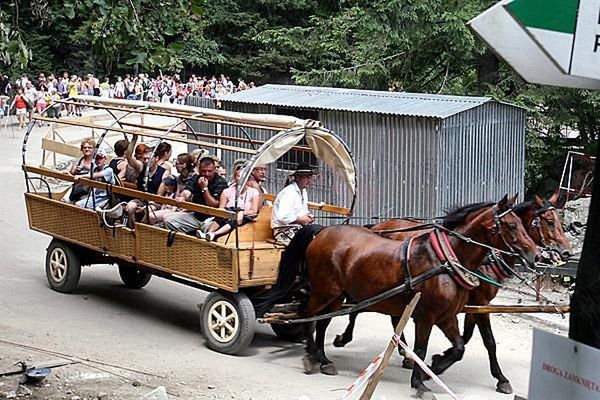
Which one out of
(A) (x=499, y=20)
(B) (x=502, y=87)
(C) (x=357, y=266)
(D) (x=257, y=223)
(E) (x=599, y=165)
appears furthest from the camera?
(B) (x=502, y=87)

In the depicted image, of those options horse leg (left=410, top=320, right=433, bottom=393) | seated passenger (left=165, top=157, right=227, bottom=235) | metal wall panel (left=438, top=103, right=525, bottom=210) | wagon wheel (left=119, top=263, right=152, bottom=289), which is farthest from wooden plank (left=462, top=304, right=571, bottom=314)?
wagon wheel (left=119, top=263, right=152, bottom=289)

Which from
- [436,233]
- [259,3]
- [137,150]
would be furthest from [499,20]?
[259,3]

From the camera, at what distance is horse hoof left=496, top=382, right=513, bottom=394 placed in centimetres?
1007

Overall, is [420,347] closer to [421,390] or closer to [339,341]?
[421,390]

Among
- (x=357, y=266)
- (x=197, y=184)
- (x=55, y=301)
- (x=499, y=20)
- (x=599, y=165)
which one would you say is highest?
(x=499, y=20)

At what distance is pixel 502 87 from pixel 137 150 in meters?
10.1

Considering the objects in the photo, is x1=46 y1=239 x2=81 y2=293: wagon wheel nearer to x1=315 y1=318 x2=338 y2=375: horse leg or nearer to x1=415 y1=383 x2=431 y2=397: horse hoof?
x1=315 y1=318 x2=338 y2=375: horse leg

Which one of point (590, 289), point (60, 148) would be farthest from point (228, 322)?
point (60, 148)

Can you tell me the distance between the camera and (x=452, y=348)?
9.88m

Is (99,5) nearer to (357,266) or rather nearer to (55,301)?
(357,266)

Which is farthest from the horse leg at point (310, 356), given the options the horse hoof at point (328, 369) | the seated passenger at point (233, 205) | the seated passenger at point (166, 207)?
the seated passenger at point (166, 207)

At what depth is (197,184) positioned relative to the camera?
1197 centimetres

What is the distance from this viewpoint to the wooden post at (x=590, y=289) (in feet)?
11.6

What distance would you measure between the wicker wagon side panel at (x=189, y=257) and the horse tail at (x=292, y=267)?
0.45 meters
